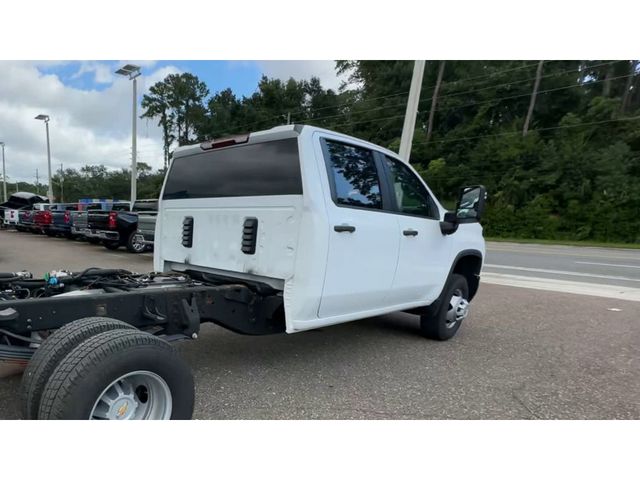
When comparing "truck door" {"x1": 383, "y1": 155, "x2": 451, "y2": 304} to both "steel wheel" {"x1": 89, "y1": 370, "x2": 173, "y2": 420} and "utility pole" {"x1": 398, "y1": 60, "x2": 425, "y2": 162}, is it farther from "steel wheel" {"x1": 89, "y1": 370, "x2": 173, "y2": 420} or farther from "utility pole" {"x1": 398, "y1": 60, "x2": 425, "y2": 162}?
"utility pole" {"x1": 398, "y1": 60, "x2": 425, "y2": 162}

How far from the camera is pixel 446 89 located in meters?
43.4

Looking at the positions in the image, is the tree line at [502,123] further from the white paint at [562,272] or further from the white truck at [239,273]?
the white truck at [239,273]

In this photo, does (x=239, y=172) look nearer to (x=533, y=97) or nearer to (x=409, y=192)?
(x=409, y=192)

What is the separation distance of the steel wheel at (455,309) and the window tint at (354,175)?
71.0 inches

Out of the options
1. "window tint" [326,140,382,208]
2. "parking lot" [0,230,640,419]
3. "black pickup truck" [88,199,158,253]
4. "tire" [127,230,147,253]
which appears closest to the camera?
"parking lot" [0,230,640,419]

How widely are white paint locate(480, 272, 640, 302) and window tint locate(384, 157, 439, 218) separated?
210 inches

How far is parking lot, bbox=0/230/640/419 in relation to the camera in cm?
326

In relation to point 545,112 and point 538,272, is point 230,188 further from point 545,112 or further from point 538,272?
point 545,112

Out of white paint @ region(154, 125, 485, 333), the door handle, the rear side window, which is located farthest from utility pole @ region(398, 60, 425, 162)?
the door handle

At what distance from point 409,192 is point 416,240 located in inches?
19.6

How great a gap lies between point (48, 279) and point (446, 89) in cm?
4512

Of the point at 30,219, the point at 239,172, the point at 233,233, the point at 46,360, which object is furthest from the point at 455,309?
the point at 30,219

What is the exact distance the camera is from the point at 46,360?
7.38ft

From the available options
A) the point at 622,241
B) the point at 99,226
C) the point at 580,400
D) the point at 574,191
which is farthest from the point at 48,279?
the point at 574,191
